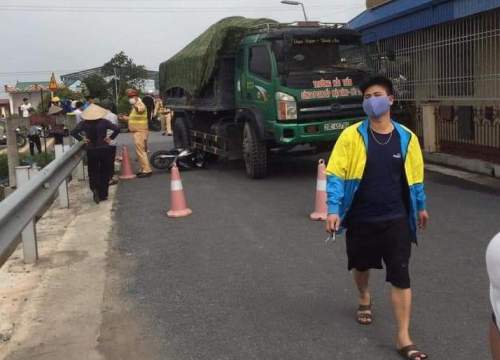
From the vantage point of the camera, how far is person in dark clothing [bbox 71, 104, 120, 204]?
9.70 m

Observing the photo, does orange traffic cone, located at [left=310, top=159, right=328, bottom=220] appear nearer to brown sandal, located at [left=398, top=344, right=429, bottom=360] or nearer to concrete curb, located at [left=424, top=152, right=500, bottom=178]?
brown sandal, located at [left=398, top=344, right=429, bottom=360]

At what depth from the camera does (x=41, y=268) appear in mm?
6137

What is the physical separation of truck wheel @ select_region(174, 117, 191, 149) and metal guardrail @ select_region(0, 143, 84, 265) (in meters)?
6.78

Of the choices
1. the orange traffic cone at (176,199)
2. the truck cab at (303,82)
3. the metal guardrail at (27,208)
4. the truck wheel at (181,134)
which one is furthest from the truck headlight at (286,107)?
the truck wheel at (181,134)

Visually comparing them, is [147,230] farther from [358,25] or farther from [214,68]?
[358,25]

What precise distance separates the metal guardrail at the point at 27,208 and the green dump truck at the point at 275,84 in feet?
12.2

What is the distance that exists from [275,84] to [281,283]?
584 cm

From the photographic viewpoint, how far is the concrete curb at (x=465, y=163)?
35.0 feet

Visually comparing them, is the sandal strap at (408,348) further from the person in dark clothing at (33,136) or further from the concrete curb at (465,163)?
the person in dark clothing at (33,136)

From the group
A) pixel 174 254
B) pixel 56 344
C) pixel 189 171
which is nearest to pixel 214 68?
pixel 189 171

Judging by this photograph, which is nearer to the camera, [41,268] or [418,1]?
[41,268]

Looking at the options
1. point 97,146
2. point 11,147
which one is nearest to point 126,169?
point 11,147

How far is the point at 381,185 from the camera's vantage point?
13.1 feet

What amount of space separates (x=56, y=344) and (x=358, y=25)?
46.5 ft
